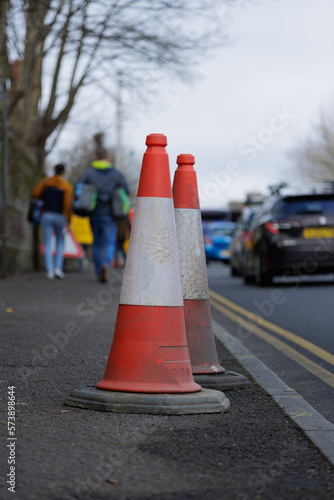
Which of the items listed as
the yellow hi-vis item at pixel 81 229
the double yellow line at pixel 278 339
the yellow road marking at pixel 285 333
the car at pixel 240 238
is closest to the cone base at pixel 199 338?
the double yellow line at pixel 278 339

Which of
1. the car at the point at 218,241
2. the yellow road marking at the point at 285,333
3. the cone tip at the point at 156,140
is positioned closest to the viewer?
the cone tip at the point at 156,140

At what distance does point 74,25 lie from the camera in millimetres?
16219

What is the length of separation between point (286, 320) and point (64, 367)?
4.45 metres

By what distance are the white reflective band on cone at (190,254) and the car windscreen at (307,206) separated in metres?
9.87

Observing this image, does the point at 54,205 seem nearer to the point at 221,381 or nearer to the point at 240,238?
the point at 240,238

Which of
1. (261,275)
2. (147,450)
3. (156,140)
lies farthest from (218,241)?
(147,450)

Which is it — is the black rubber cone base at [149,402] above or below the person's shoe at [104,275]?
below

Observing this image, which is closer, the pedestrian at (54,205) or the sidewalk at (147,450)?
the sidewalk at (147,450)

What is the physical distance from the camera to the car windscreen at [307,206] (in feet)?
49.4

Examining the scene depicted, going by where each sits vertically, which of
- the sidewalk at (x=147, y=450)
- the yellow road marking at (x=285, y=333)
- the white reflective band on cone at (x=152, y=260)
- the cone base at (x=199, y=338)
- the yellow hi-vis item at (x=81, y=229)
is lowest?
the sidewalk at (x=147, y=450)

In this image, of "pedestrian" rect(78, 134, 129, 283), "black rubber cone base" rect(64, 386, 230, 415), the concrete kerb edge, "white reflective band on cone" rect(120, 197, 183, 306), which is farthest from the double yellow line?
"pedestrian" rect(78, 134, 129, 283)

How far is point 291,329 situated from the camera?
29.2ft

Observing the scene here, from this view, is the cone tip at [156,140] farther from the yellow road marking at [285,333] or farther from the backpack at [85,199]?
the backpack at [85,199]

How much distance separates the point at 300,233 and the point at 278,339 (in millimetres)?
7051
